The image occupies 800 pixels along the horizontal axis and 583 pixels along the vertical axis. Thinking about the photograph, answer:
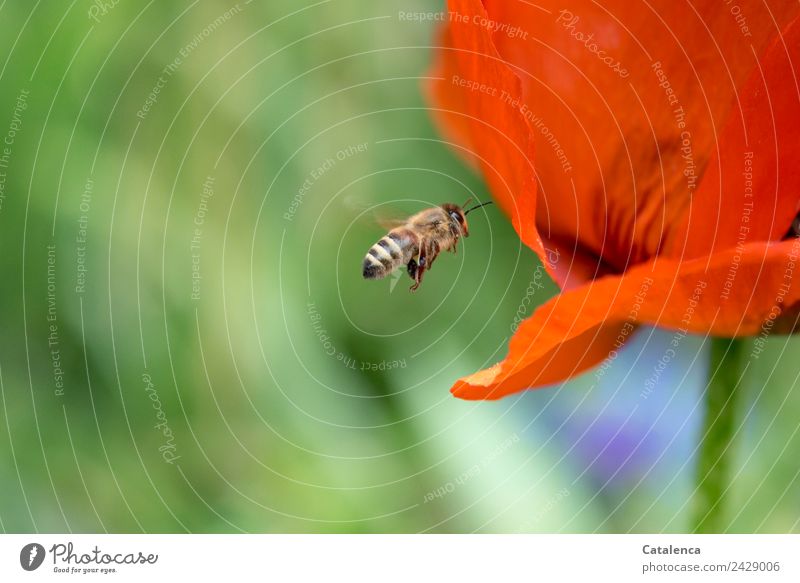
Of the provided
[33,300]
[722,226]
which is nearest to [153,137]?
[33,300]

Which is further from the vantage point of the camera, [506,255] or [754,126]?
[506,255]

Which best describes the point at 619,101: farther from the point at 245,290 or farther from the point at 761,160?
the point at 245,290

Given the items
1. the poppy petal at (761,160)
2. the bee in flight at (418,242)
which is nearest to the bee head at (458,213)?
the bee in flight at (418,242)

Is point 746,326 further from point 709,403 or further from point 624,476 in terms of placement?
point 624,476

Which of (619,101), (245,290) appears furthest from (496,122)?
(245,290)

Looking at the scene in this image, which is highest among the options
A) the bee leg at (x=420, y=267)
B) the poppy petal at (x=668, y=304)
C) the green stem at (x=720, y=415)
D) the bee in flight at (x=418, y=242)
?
the bee in flight at (x=418, y=242)

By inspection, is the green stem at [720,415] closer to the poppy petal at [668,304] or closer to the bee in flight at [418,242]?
the poppy petal at [668,304]

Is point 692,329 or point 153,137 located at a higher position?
point 153,137

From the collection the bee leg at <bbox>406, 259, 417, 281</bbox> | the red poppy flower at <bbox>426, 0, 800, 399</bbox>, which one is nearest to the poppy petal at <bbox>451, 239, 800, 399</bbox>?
the red poppy flower at <bbox>426, 0, 800, 399</bbox>
